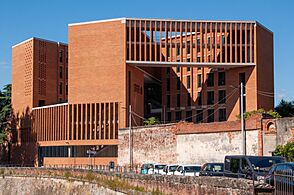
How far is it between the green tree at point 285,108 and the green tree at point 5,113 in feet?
154

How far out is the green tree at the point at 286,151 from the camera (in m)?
45.1

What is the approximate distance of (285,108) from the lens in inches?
3720

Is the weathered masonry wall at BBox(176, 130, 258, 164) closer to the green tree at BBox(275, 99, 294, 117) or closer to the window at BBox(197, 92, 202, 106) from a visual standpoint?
the window at BBox(197, 92, 202, 106)

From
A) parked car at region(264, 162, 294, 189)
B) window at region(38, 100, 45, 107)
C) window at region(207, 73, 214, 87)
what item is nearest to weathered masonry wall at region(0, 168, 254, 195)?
parked car at region(264, 162, 294, 189)

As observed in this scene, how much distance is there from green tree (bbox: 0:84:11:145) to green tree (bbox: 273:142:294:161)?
57.7m

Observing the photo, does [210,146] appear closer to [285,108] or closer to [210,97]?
[210,97]

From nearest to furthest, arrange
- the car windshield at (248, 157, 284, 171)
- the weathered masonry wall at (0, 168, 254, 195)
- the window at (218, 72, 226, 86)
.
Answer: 1. the weathered masonry wall at (0, 168, 254, 195)
2. the car windshield at (248, 157, 284, 171)
3. the window at (218, 72, 226, 86)

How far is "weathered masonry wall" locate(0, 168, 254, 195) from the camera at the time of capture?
21516 millimetres

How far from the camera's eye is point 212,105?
9138cm

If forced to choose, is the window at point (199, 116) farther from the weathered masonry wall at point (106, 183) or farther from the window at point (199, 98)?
the weathered masonry wall at point (106, 183)

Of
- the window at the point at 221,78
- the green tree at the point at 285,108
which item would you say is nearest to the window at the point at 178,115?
the window at the point at 221,78

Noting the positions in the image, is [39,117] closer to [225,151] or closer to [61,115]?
[61,115]

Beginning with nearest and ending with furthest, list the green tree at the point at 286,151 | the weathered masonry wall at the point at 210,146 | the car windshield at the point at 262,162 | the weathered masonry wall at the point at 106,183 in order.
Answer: the weathered masonry wall at the point at 106,183, the car windshield at the point at 262,162, the green tree at the point at 286,151, the weathered masonry wall at the point at 210,146

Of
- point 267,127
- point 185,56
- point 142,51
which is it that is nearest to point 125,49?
point 142,51
